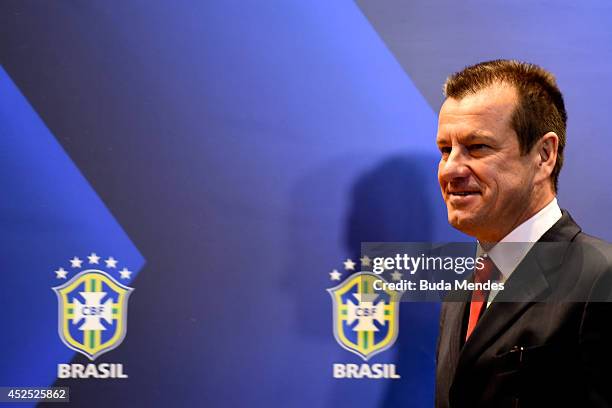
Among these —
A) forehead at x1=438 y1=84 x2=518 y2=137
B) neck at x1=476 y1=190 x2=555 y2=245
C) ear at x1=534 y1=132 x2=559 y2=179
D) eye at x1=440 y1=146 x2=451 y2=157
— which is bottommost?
neck at x1=476 y1=190 x2=555 y2=245

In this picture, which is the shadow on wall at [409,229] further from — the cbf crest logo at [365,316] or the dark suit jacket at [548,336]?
the dark suit jacket at [548,336]

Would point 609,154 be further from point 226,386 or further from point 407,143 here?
point 226,386

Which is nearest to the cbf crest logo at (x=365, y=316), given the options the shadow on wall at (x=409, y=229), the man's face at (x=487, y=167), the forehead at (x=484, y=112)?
the shadow on wall at (x=409, y=229)

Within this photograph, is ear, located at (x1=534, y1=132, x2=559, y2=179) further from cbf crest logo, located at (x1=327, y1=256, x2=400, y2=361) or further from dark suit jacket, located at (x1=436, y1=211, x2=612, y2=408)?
cbf crest logo, located at (x1=327, y1=256, x2=400, y2=361)

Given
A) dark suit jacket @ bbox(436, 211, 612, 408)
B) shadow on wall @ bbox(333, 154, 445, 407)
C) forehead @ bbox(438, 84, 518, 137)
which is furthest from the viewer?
shadow on wall @ bbox(333, 154, 445, 407)

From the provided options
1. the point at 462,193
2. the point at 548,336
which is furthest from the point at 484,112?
the point at 548,336

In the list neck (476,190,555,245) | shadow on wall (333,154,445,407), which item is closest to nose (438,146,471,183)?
neck (476,190,555,245)

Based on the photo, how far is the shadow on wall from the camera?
1636 mm

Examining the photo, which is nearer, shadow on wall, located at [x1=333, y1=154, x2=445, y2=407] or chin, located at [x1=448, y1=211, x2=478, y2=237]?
chin, located at [x1=448, y1=211, x2=478, y2=237]

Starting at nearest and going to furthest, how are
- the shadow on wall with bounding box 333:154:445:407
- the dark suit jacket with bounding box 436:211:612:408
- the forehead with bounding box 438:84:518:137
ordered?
1. the dark suit jacket with bounding box 436:211:612:408
2. the forehead with bounding box 438:84:518:137
3. the shadow on wall with bounding box 333:154:445:407

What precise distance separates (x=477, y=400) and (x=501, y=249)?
11.5 inches

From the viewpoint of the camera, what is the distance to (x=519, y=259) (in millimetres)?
1386

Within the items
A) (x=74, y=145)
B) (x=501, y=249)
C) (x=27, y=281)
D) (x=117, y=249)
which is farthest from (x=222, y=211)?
(x=501, y=249)

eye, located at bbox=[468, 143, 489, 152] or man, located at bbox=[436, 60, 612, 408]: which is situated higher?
eye, located at bbox=[468, 143, 489, 152]
